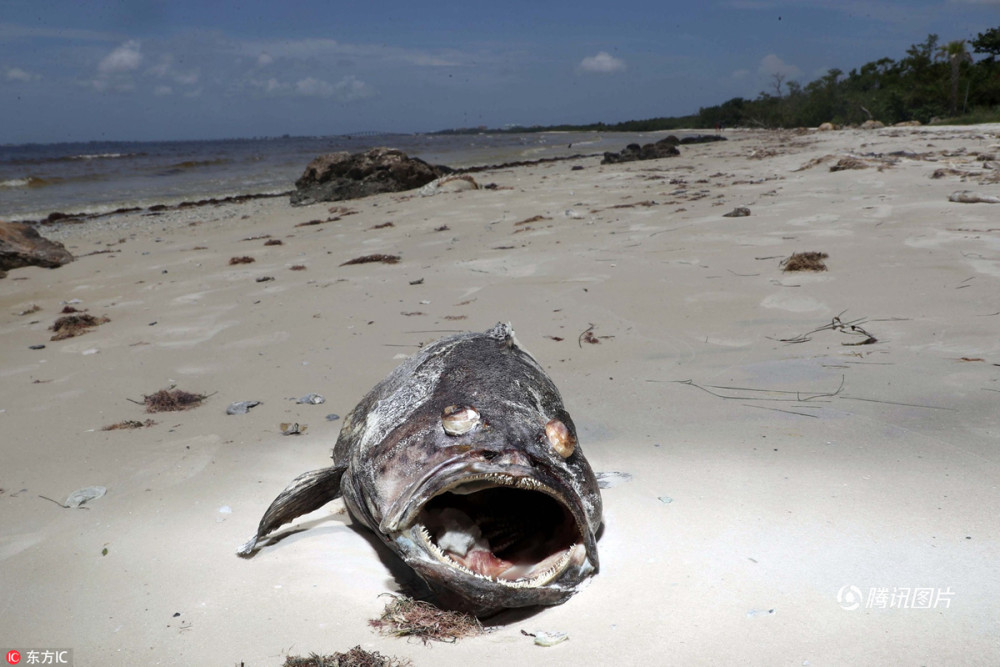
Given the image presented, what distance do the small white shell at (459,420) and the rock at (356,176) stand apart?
19.4 m

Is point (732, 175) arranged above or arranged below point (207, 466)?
above

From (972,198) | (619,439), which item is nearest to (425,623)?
(619,439)

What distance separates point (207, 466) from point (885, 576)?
3787 millimetres

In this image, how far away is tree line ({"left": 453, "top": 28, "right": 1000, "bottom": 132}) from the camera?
51969 millimetres

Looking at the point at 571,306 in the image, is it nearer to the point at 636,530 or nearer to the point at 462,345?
the point at 462,345

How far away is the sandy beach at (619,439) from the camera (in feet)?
8.77

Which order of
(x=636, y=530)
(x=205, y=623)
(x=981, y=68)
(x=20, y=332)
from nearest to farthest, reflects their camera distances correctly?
(x=205, y=623) < (x=636, y=530) < (x=20, y=332) < (x=981, y=68)

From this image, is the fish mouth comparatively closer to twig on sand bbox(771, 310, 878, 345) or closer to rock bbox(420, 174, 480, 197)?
twig on sand bbox(771, 310, 878, 345)

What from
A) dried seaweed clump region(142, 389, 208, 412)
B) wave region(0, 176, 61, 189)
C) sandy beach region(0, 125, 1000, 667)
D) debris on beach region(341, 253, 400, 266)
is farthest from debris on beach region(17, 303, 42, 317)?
wave region(0, 176, 61, 189)

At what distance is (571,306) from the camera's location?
7301 millimetres

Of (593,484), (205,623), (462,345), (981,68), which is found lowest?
(205,623)

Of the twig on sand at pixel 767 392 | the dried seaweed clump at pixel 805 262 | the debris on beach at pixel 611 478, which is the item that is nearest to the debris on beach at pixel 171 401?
the debris on beach at pixel 611 478

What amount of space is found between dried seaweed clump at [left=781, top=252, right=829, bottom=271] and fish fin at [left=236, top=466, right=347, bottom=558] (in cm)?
606

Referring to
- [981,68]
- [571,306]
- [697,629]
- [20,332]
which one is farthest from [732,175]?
[981,68]
